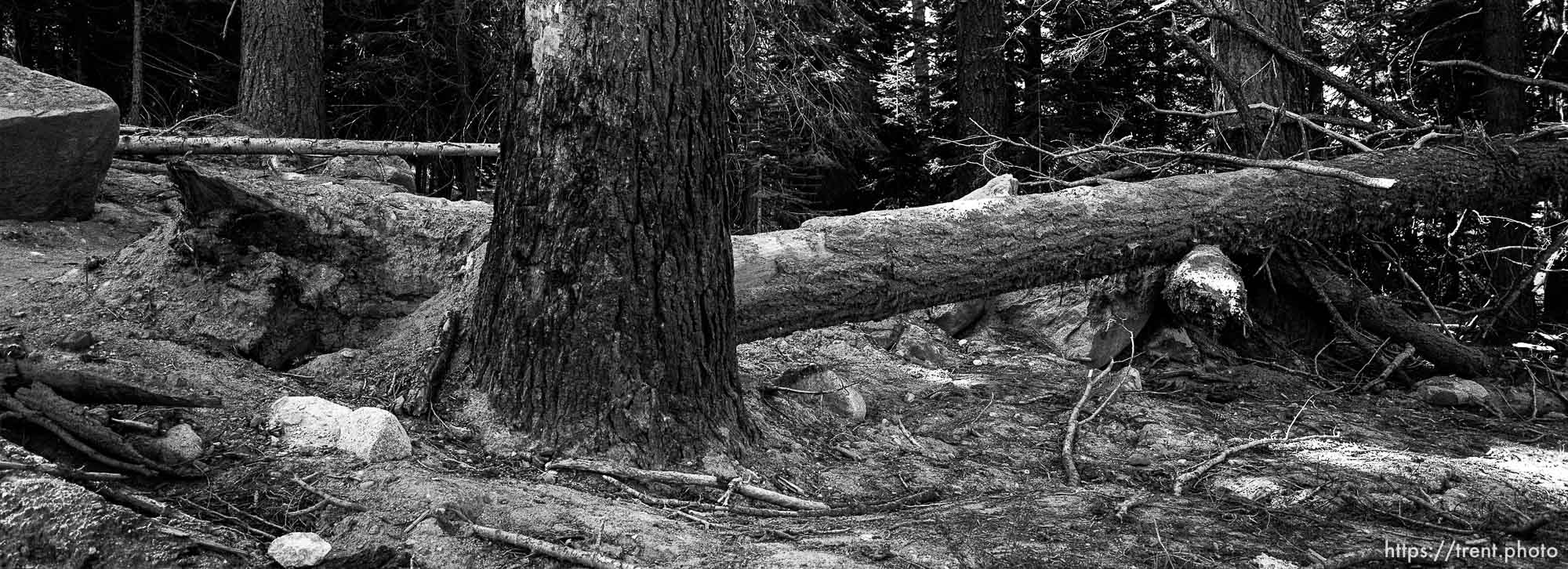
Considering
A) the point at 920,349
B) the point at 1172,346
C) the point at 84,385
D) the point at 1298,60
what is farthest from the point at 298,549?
the point at 1298,60

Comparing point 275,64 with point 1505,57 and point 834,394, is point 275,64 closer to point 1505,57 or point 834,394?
point 834,394

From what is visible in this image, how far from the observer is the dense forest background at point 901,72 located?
9727 millimetres

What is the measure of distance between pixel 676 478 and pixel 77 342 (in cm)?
225

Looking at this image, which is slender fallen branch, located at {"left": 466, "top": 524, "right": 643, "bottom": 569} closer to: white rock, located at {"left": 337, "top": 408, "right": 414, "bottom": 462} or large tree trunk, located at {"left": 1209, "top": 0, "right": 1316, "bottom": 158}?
white rock, located at {"left": 337, "top": 408, "right": 414, "bottom": 462}

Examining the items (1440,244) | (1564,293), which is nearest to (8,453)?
(1440,244)

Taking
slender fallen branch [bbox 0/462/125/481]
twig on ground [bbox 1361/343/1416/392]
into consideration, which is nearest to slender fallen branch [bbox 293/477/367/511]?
slender fallen branch [bbox 0/462/125/481]

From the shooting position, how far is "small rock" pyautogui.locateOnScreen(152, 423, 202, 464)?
2602 millimetres

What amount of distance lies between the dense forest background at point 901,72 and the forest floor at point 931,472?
3.43 metres

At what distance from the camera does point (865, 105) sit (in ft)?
39.1

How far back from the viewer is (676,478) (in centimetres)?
310

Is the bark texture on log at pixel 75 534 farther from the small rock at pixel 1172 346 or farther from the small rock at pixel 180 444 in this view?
the small rock at pixel 1172 346

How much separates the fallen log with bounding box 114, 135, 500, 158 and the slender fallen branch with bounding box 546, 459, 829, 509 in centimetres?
382

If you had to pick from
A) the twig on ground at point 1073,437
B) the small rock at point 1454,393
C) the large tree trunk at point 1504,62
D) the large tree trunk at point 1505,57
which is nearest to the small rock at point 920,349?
the twig on ground at point 1073,437

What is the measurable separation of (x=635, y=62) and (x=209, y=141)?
498 centimetres
